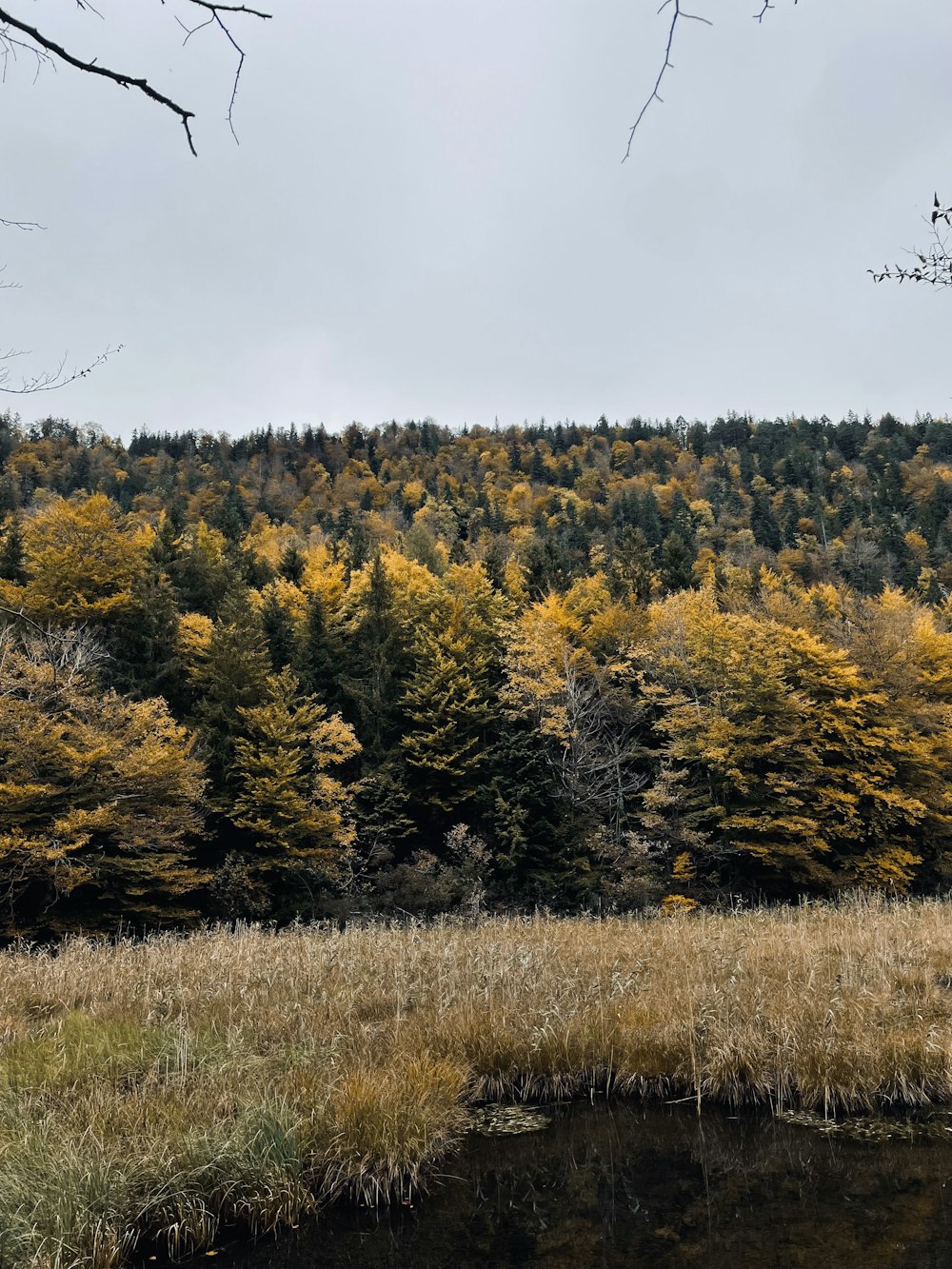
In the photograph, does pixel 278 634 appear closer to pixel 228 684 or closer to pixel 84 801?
pixel 228 684

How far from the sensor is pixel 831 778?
28391 mm

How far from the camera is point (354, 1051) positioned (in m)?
5.12

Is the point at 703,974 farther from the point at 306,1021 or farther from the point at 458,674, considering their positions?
the point at 458,674

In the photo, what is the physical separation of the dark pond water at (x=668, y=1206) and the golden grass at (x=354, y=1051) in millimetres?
265

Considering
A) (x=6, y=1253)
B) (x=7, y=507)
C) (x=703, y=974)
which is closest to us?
(x=6, y=1253)

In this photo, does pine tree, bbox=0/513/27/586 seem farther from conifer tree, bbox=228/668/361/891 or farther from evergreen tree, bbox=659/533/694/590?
evergreen tree, bbox=659/533/694/590

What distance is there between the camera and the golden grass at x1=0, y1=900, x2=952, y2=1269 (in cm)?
361

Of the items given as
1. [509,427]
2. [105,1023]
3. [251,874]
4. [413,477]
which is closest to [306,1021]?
[105,1023]

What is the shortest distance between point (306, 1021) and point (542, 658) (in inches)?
1004

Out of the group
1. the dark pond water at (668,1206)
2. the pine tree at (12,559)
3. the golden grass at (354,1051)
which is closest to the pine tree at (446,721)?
the pine tree at (12,559)

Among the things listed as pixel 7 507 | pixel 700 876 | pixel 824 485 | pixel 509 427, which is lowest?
pixel 700 876

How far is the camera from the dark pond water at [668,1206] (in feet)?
11.1

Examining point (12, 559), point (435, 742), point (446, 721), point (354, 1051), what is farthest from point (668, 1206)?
point (12, 559)

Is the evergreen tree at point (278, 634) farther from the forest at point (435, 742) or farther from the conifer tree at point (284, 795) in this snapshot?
the conifer tree at point (284, 795)
